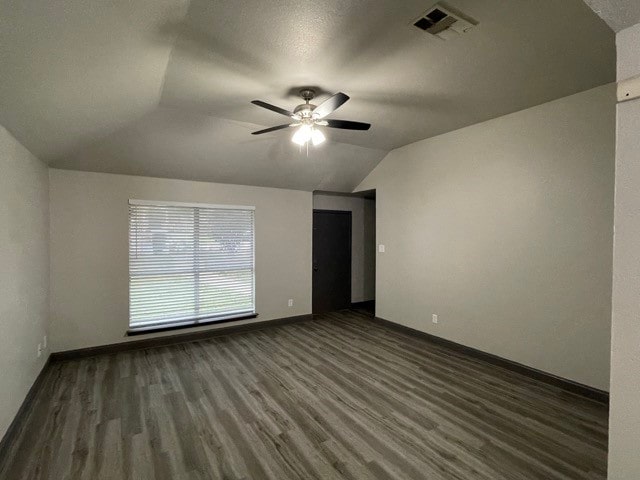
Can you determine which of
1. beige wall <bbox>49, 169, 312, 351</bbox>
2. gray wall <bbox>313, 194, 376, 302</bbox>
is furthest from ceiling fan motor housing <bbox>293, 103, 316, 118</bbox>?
gray wall <bbox>313, 194, 376, 302</bbox>

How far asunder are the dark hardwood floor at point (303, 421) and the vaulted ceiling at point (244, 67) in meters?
2.41

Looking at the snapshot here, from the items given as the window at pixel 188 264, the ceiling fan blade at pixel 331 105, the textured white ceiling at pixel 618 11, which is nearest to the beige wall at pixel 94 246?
the window at pixel 188 264

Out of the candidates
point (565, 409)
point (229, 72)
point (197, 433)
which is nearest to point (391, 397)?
point (565, 409)

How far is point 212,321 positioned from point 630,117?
4728 mm

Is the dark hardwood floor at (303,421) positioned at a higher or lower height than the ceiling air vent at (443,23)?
lower

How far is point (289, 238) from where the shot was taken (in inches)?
210

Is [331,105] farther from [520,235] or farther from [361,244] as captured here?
[361,244]

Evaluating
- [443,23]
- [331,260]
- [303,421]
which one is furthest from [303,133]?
[331,260]

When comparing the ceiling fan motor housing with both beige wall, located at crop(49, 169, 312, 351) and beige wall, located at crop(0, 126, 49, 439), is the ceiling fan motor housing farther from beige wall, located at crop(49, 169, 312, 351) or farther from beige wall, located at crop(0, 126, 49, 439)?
beige wall, located at crop(49, 169, 312, 351)

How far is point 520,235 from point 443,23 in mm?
2461

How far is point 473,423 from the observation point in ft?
8.00

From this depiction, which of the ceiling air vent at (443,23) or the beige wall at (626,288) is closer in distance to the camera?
the beige wall at (626,288)

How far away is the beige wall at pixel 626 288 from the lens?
3.29ft

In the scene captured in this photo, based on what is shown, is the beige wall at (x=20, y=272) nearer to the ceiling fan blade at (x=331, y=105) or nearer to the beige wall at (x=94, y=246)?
the beige wall at (x=94, y=246)
